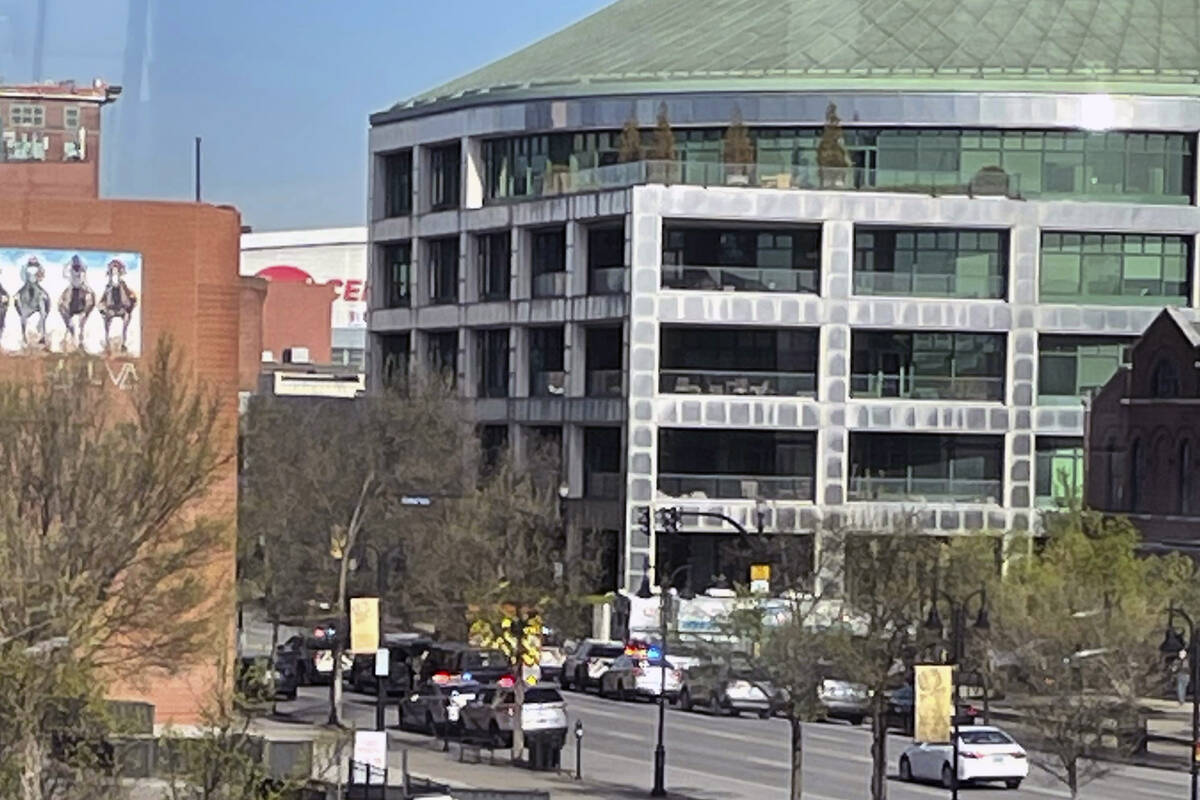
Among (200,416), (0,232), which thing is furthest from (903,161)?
(200,416)

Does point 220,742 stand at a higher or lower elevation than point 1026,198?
lower

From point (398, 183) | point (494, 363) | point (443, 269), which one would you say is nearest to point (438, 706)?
point (494, 363)

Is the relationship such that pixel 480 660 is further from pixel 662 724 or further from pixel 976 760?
pixel 976 760

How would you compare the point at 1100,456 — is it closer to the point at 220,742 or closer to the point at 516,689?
the point at 516,689

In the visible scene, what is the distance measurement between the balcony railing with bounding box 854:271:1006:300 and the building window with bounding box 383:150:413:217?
23318 millimetres

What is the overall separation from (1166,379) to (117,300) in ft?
135

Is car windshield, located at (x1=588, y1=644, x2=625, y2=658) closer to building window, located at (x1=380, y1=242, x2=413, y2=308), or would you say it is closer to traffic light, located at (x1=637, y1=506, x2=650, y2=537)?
traffic light, located at (x1=637, y1=506, x2=650, y2=537)

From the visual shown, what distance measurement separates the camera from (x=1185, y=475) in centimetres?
8531

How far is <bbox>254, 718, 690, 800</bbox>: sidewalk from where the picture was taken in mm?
51719

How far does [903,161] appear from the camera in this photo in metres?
98.9

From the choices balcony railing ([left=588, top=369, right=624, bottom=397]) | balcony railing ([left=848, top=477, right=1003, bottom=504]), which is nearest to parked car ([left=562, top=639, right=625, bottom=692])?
balcony railing ([left=588, top=369, right=624, bottom=397])

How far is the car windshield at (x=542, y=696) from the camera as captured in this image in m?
61.8

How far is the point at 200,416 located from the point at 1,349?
8.49m

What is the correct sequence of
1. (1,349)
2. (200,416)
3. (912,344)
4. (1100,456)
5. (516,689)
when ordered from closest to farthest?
(200,416)
(1,349)
(516,689)
(1100,456)
(912,344)
